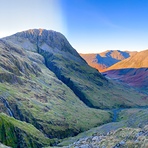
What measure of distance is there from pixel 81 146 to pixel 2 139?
3899 inches

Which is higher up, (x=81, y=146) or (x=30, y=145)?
(x=81, y=146)

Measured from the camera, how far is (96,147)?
90.2 m

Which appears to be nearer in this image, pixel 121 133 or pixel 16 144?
pixel 121 133

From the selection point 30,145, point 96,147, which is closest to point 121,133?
point 96,147

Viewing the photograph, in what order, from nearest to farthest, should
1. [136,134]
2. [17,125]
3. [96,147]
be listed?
[136,134] < [96,147] < [17,125]

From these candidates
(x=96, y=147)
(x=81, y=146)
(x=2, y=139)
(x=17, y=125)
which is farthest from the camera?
(x=17, y=125)

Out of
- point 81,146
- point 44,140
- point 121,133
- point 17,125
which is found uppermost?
point 121,133

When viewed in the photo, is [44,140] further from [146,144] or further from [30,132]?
[146,144]

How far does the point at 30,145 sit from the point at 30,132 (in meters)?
10.9

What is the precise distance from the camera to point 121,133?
9375 cm

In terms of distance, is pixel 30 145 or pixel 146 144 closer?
pixel 146 144

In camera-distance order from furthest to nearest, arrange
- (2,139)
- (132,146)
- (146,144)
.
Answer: (2,139)
(132,146)
(146,144)

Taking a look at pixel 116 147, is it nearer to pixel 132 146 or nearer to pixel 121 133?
pixel 132 146

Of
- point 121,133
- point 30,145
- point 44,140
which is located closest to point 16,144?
point 30,145
